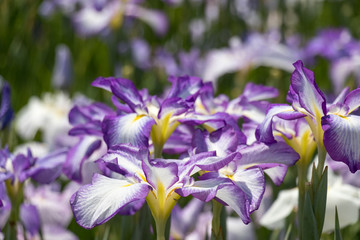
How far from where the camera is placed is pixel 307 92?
2.56 feet

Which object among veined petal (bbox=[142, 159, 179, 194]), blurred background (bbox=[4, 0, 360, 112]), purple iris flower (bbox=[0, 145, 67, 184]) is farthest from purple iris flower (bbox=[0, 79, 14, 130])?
blurred background (bbox=[4, 0, 360, 112])

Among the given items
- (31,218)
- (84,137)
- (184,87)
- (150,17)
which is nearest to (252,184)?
(184,87)

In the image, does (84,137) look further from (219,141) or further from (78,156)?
(219,141)

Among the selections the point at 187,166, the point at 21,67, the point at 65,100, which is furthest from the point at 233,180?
the point at 21,67

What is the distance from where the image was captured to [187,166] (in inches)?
29.8

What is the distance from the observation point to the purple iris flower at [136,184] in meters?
0.70

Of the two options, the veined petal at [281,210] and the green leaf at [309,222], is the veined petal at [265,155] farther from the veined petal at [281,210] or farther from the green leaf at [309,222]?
the veined petal at [281,210]

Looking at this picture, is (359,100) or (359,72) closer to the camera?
(359,100)

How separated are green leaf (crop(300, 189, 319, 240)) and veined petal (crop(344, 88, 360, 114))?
5.7 inches

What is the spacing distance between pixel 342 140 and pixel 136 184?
0.26 m

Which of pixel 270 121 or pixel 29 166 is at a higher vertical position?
pixel 270 121

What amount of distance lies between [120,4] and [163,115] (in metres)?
1.59

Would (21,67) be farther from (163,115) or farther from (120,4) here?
(163,115)

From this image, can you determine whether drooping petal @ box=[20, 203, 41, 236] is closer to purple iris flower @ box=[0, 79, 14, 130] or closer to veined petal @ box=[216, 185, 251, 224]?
purple iris flower @ box=[0, 79, 14, 130]
